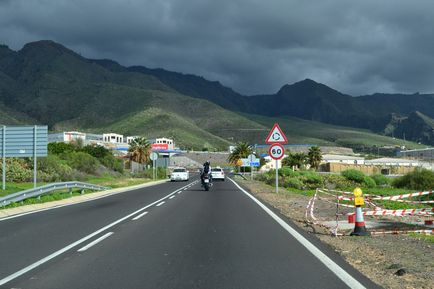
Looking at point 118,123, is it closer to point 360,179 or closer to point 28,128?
point 360,179

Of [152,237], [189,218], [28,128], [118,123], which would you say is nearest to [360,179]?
[28,128]

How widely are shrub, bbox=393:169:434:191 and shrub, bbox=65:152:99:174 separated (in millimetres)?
34791

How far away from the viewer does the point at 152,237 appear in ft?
36.0

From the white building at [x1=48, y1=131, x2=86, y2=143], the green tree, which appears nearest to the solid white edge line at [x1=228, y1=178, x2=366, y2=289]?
the green tree

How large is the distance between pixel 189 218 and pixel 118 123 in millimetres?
156090

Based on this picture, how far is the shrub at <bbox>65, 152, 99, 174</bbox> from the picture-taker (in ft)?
186

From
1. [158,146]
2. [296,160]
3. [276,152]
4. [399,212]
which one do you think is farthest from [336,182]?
[158,146]

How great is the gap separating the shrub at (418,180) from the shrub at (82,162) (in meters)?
34.8

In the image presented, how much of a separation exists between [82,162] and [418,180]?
36.7 meters

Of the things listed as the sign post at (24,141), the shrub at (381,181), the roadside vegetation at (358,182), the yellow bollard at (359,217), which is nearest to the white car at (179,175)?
the roadside vegetation at (358,182)

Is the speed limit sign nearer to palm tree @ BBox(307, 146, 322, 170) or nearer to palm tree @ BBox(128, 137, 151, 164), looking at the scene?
palm tree @ BBox(128, 137, 151, 164)

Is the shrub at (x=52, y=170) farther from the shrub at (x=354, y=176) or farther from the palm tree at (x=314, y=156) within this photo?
the palm tree at (x=314, y=156)

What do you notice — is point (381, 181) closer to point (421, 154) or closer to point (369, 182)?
point (369, 182)

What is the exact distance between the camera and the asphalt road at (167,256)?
678 cm
